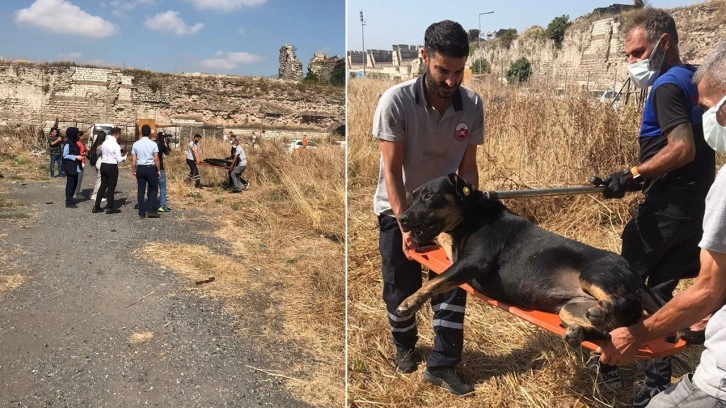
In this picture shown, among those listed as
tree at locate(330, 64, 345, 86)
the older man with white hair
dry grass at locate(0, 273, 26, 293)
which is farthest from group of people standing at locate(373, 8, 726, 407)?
tree at locate(330, 64, 345, 86)

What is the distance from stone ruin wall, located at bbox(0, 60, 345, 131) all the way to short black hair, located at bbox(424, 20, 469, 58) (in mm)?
23781

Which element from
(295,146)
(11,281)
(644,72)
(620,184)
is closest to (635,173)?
(620,184)

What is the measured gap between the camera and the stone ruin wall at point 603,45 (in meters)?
17.9

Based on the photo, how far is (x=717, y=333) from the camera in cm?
151

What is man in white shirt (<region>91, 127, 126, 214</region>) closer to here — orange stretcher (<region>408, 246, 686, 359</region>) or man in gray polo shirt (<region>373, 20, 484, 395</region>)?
man in gray polo shirt (<region>373, 20, 484, 395</region>)

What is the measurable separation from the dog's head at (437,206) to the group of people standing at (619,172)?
155 mm

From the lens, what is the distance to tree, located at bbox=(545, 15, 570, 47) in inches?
986

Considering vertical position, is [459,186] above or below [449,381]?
above

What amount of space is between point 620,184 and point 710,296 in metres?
1.34

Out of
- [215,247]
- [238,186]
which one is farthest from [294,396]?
[238,186]

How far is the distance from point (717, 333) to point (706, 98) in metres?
0.71

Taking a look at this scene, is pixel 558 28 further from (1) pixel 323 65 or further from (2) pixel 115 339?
(2) pixel 115 339

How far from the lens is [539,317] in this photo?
2264mm

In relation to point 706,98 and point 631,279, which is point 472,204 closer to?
point 631,279
